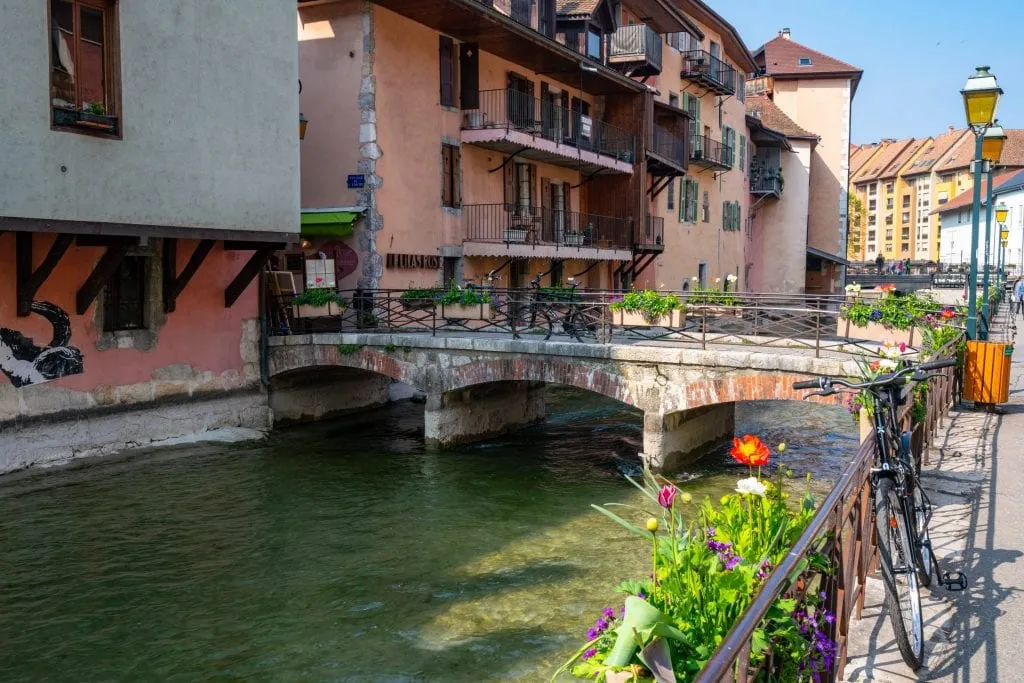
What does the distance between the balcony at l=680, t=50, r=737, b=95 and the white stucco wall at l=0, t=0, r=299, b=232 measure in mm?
21202

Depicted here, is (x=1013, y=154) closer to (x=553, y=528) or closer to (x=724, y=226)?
(x=724, y=226)

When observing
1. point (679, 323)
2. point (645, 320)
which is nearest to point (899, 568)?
point (679, 323)

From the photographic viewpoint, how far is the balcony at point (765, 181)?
139 ft

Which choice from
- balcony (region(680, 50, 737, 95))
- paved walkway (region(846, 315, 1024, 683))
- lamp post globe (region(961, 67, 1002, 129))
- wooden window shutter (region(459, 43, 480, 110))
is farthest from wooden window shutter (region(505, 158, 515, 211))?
paved walkway (region(846, 315, 1024, 683))

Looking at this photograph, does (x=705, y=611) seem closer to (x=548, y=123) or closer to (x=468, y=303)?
(x=468, y=303)

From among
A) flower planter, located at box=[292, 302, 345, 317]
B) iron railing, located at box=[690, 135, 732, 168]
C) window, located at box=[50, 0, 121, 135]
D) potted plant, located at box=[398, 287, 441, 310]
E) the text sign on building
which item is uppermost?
iron railing, located at box=[690, 135, 732, 168]

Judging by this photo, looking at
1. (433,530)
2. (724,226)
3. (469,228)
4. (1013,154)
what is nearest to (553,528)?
(433,530)

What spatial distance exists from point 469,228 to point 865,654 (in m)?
18.0

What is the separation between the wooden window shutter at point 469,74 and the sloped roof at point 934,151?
76.1 meters

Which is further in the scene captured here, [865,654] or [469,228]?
[469,228]

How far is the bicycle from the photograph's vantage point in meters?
4.16

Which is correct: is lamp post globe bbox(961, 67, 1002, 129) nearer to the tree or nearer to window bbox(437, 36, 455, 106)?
window bbox(437, 36, 455, 106)

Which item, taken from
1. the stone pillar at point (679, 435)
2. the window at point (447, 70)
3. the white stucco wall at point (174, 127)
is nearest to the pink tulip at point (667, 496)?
the stone pillar at point (679, 435)

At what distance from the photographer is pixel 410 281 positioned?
64.7 feet
